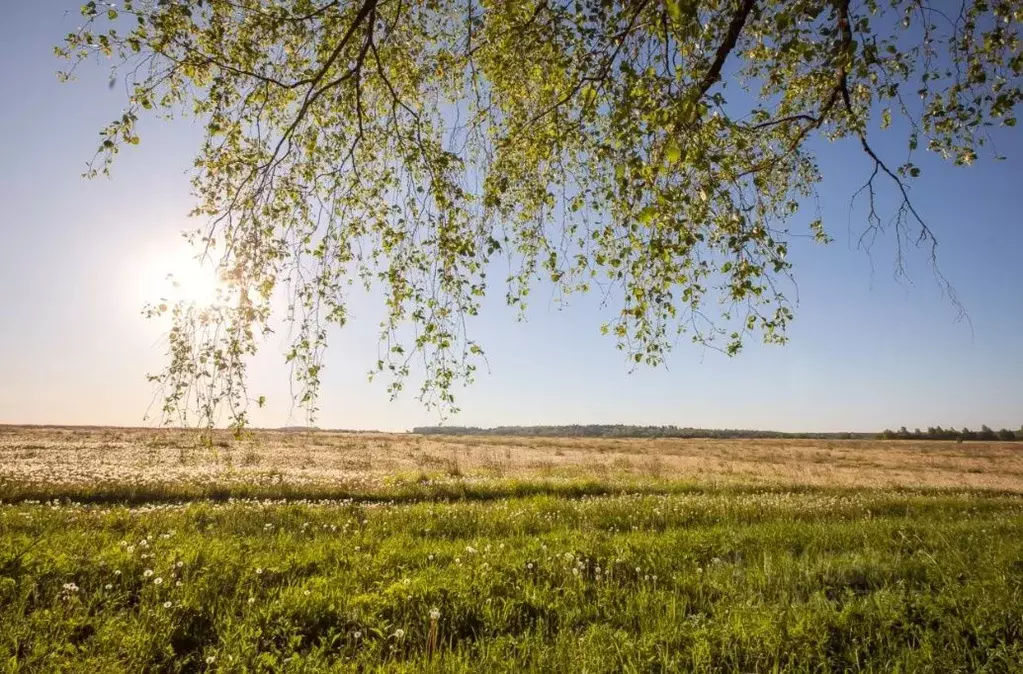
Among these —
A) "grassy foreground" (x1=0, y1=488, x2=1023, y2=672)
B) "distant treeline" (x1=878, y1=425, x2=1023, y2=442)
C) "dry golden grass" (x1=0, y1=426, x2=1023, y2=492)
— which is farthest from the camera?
"distant treeline" (x1=878, y1=425, x2=1023, y2=442)

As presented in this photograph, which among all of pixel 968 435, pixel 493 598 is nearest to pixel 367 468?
pixel 493 598

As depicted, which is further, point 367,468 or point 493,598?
point 367,468

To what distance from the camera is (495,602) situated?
220 inches

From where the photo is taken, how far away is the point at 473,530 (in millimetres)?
10211

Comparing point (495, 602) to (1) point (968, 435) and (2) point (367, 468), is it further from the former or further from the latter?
(1) point (968, 435)

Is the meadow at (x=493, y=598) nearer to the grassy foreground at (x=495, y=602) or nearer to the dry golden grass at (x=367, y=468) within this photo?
the grassy foreground at (x=495, y=602)

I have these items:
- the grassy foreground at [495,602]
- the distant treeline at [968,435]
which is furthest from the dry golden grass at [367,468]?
the distant treeline at [968,435]

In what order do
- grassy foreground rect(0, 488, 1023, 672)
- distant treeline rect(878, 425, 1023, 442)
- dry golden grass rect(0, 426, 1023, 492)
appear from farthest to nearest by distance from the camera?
distant treeline rect(878, 425, 1023, 442)
dry golden grass rect(0, 426, 1023, 492)
grassy foreground rect(0, 488, 1023, 672)

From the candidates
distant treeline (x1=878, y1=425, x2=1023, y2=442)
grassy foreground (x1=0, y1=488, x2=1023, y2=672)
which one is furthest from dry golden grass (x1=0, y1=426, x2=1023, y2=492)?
distant treeline (x1=878, y1=425, x2=1023, y2=442)

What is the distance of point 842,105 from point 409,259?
823 cm

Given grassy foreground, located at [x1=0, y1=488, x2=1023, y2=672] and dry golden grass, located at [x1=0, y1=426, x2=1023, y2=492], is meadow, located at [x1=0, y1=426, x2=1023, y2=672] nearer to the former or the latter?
grassy foreground, located at [x1=0, y1=488, x2=1023, y2=672]

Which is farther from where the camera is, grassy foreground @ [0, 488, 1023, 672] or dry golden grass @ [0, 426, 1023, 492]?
dry golden grass @ [0, 426, 1023, 492]

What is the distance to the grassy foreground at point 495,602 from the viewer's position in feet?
14.1

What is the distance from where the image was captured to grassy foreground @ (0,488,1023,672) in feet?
14.1
